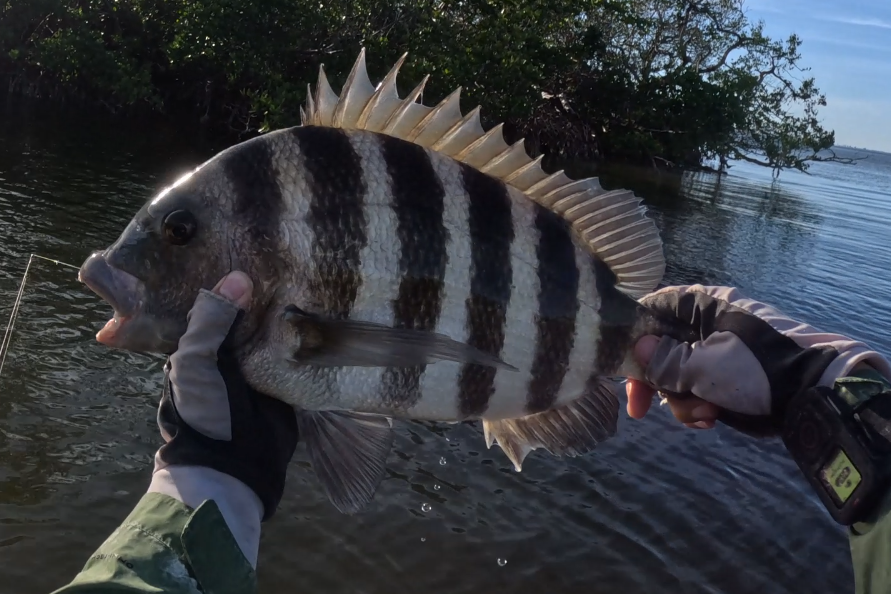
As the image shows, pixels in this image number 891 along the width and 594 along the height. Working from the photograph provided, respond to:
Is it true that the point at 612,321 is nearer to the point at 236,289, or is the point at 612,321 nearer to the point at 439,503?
the point at 236,289

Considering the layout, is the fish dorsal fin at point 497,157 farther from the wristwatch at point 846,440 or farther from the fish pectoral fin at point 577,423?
the wristwatch at point 846,440

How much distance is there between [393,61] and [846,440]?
19.1m

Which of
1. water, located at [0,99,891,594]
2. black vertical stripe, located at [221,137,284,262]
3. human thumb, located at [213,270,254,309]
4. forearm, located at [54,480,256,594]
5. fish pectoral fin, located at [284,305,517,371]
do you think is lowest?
water, located at [0,99,891,594]

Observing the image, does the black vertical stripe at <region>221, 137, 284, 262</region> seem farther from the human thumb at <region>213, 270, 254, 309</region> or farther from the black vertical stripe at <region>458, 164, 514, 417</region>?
the black vertical stripe at <region>458, 164, 514, 417</region>

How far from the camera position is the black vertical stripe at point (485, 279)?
192 cm

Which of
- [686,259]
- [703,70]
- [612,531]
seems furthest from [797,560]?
[703,70]

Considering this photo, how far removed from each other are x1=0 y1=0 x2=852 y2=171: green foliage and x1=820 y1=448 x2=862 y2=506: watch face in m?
17.4

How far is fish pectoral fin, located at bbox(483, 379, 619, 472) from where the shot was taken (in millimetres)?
2166

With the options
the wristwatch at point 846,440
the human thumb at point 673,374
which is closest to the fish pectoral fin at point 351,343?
the human thumb at point 673,374

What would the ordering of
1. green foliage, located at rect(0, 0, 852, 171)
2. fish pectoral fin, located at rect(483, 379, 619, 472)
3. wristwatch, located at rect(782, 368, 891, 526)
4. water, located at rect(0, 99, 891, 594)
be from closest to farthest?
wristwatch, located at rect(782, 368, 891, 526), fish pectoral fin, located at rect(483, 379, 619, 472), water, located at rect(0, 99, 891, 594), green foliage, located at rect(0, 0, 852, 171)

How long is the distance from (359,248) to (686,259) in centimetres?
1272

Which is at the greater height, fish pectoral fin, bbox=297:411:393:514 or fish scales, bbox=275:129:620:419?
fish scales, bbox=275:129:620:419

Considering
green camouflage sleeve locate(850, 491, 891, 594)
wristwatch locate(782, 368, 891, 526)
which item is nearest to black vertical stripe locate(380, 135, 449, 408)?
wristwatch locate(782, 368, 891, 526)

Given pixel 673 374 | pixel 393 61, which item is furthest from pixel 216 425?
pixel 393 61
